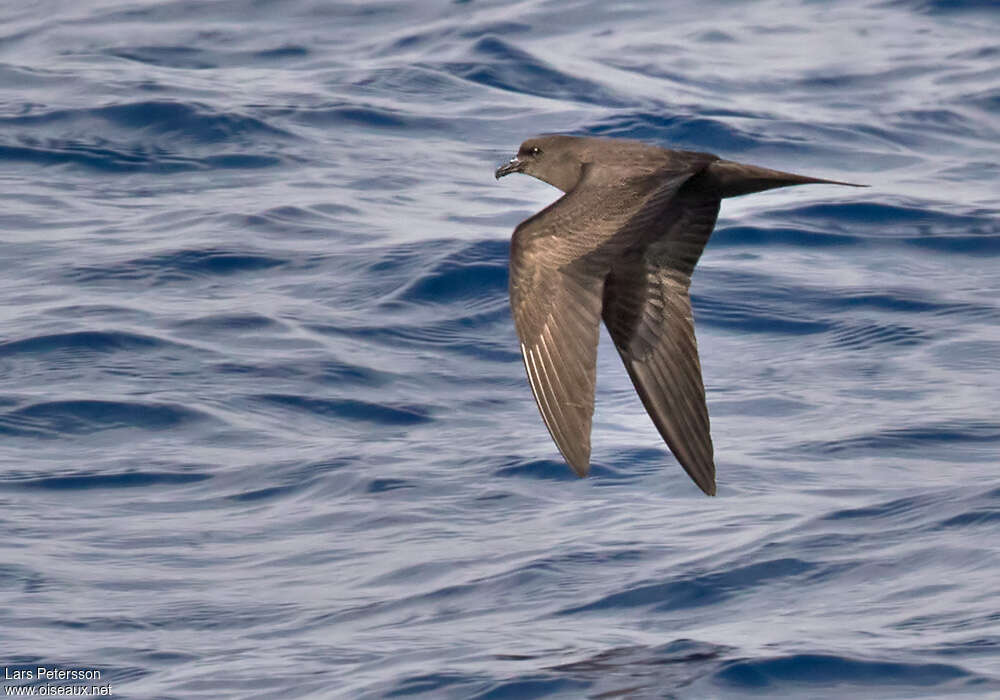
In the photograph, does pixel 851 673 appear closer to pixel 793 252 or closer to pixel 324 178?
pixel 793 252

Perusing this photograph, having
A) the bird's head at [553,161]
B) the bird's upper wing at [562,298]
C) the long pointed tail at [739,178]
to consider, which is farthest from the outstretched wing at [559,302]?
the bird's head at [553,161]

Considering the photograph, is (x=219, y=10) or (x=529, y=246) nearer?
(x=529, y=246)

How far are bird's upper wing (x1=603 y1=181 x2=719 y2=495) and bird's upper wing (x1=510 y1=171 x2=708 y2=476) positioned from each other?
591mm

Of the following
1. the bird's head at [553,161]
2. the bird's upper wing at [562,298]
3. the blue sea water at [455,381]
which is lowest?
the blue sea water at [455,381]

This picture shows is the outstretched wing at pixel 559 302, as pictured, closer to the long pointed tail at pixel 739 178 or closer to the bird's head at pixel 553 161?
the long pointed tail at pixel 739 178

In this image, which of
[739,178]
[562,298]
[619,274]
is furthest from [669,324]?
[562,298]

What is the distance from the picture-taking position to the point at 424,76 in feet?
39.1

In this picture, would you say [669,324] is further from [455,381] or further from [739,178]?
[455,381]

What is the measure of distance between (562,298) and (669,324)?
0.87 m

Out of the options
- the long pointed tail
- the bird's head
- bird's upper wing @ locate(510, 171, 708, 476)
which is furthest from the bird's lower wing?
the bird's head

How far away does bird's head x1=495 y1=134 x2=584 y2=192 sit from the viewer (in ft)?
20.5

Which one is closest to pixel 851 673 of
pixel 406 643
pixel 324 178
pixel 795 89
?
pixel 406 643

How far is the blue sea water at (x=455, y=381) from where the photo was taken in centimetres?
563

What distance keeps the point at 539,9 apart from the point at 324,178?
4.04 meters
